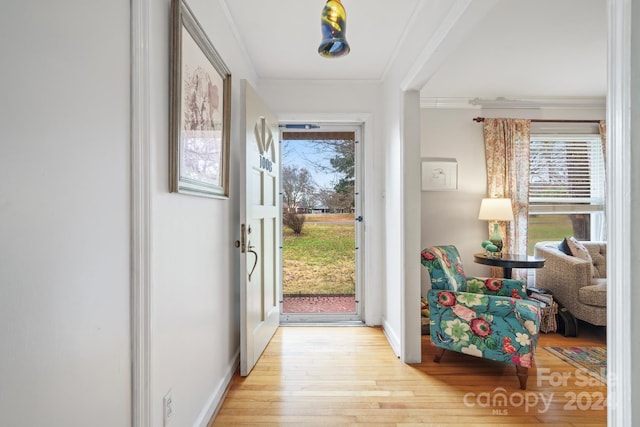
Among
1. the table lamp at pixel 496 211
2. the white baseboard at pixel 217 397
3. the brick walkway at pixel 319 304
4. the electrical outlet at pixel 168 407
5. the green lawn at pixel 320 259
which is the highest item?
the table lamp at pixel 496 211

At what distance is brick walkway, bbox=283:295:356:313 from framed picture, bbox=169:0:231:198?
1852 millimetres

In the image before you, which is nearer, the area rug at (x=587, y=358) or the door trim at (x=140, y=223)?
the door trim at (x=140, y=223)

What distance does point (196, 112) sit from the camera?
1.58 meters

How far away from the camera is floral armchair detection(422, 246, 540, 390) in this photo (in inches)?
83.4

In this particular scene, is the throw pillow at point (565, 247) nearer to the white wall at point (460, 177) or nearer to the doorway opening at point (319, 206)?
the white wall at point (460, 177)

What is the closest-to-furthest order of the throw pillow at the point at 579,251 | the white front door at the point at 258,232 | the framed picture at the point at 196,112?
the framed picture at the point at 196,112 < the white front door at the point at 258,232 < the throw pillow at the point at 579,251

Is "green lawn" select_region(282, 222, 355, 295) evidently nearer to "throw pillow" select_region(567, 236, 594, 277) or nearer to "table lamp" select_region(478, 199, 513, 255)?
"table lamp" select_region(478, 199, 513, 255)

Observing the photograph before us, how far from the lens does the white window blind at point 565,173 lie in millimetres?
3859

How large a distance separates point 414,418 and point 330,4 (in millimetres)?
2096

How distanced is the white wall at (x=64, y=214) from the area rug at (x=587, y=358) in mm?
→ 2894

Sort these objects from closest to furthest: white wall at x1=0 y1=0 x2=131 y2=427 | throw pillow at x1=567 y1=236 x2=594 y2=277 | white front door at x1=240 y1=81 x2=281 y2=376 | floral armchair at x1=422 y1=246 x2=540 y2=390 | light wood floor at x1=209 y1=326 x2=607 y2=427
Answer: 1. white wall at x1=0 y1=0 x2=131 y2=427
2. light wood floor at x1=209 y1=326 x2=607 y2=427
3. floral armchair at x1=422 y1=246 x2=540 y2=390
4. white front door at x1=240 y1=81 x2=281 y2=376
5. throw pillow at x1=567 y1=236 x2=594 y2=277

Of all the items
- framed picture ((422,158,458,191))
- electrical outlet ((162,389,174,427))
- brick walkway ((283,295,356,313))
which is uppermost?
framed picture ((422,158,458,191))

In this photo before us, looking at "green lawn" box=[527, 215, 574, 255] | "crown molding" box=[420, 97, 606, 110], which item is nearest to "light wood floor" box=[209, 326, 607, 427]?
"green lawn" box=[527, 215, 574, 255]

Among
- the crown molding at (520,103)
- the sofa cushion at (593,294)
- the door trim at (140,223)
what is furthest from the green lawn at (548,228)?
the door trim at (140,223)
